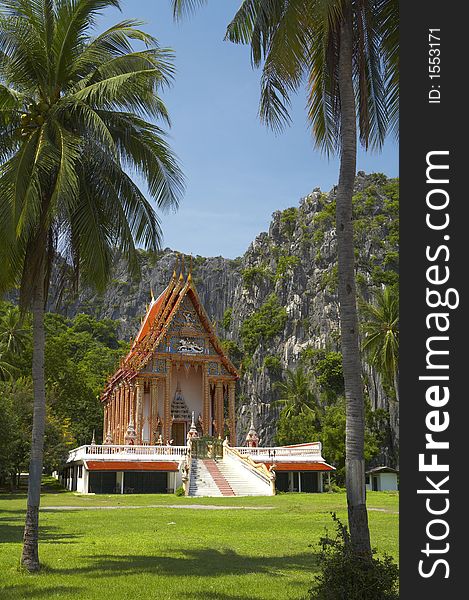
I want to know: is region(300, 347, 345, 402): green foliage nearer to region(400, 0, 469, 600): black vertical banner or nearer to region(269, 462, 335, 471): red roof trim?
region(269, 462, 335, 471): red roof trim

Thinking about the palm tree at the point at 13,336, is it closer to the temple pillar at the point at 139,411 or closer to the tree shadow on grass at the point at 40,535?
the temple pillar at the point at 139,411

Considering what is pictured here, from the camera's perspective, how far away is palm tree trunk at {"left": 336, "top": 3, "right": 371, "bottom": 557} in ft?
29.8

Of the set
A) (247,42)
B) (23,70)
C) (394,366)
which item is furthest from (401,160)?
(394,366)

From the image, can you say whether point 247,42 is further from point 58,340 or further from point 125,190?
point 58,340

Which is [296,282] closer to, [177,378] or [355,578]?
[177,378]

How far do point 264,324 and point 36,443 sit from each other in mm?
98319

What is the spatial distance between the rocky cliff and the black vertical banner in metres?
85.9

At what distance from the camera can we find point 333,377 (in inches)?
3354

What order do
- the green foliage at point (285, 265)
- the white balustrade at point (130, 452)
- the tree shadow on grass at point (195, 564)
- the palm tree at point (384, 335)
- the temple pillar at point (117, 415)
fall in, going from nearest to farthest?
the tree shadow on grass at point (195, 564)
the white balustrade at point (130, 452)
the palm tree at point (384, 335)
the temple pillar at point (117, 415)
the green foliage at point (285, 265)

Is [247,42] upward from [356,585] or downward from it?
upward

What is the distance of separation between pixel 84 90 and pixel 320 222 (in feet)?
328

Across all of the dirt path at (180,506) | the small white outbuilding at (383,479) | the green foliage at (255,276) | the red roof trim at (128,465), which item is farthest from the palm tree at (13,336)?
the green foliage at (255,276)

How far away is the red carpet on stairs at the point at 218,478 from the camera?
34.4 meters

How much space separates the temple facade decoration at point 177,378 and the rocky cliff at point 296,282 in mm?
41648
